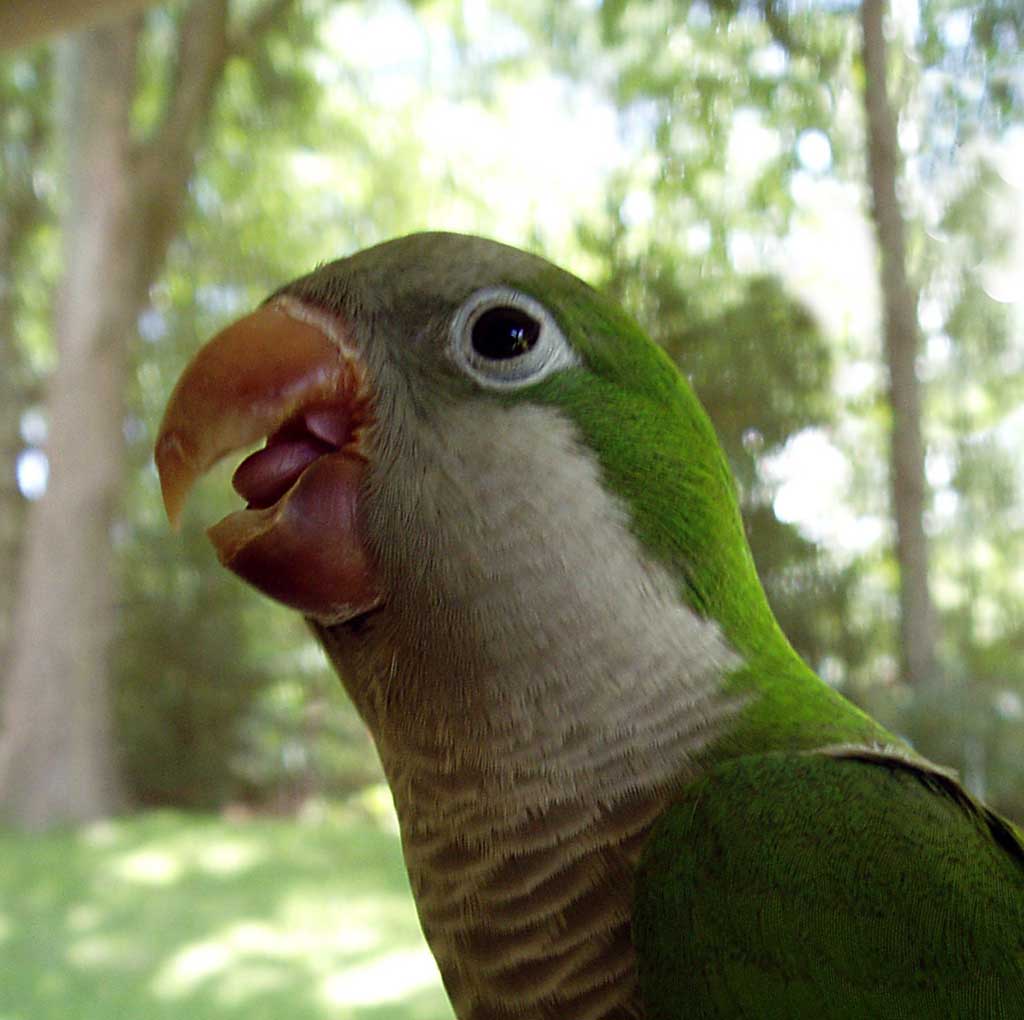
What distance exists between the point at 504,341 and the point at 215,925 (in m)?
1.75

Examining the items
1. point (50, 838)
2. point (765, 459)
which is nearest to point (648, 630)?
point (765, 459)

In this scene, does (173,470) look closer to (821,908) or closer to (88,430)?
(821,908)

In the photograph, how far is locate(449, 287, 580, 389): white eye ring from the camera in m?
0.55

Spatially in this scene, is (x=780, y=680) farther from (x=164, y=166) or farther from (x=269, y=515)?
(x=164, y=166)

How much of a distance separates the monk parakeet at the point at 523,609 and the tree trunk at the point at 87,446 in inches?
72.4

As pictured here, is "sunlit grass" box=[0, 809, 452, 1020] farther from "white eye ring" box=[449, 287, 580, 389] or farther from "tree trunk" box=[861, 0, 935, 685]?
"white eye ring" box=[449, 287, 580, 389]

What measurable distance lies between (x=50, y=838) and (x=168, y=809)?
29 cm

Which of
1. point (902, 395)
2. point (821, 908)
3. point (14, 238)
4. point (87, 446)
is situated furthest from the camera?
point (14, 238)

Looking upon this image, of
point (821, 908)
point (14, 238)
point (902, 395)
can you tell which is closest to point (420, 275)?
point (821, 908)

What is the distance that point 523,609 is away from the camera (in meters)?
0.53

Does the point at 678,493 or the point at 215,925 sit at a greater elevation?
the point at 215,925

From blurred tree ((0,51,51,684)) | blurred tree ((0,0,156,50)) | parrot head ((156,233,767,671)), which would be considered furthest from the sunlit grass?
blurred tree ((0,0,156,50))

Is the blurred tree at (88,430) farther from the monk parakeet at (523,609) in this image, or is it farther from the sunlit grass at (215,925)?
the monk parakeet at (523,609)

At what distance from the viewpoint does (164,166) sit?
2186mm
